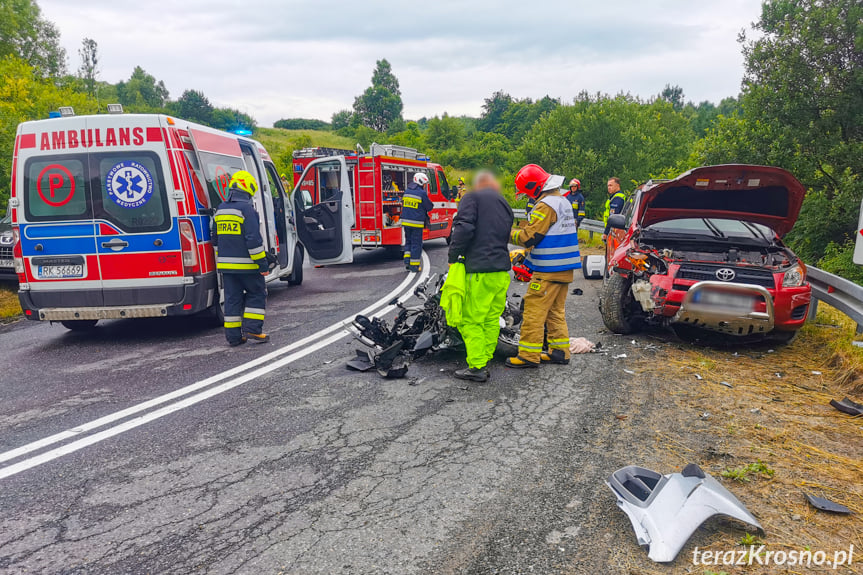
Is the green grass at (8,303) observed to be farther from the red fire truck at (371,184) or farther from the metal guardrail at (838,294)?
the metal guardrail at (838,294)

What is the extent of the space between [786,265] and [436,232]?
422 inches

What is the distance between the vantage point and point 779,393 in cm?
460

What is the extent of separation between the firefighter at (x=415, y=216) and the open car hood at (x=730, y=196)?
214 inches

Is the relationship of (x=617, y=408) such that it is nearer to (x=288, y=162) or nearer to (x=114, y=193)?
(x=114, y=193)

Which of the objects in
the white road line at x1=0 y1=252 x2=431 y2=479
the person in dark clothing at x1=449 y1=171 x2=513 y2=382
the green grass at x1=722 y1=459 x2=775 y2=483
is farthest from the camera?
the person in dark clothing at x1=449 y1=171 x2=513 y2=382

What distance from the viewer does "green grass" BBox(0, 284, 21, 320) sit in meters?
8.27

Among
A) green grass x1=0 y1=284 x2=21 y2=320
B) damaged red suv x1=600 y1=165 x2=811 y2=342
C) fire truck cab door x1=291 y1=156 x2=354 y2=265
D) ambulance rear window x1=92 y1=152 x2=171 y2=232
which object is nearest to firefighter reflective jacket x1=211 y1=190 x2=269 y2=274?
ambulance rear window x1=92 y1=152 x2=171 y2=232

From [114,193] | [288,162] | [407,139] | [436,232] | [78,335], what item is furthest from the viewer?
[407,139]

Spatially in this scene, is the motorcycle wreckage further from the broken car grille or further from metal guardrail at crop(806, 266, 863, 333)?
metal guardrail at crop(806, 266, 863, 333)

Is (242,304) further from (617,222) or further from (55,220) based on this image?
(617,222)

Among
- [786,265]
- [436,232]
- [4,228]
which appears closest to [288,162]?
[436,232]

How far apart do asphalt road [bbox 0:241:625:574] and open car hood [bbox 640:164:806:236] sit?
8.01ft

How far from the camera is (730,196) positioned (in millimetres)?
6379

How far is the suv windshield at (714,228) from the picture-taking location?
6211 mm
